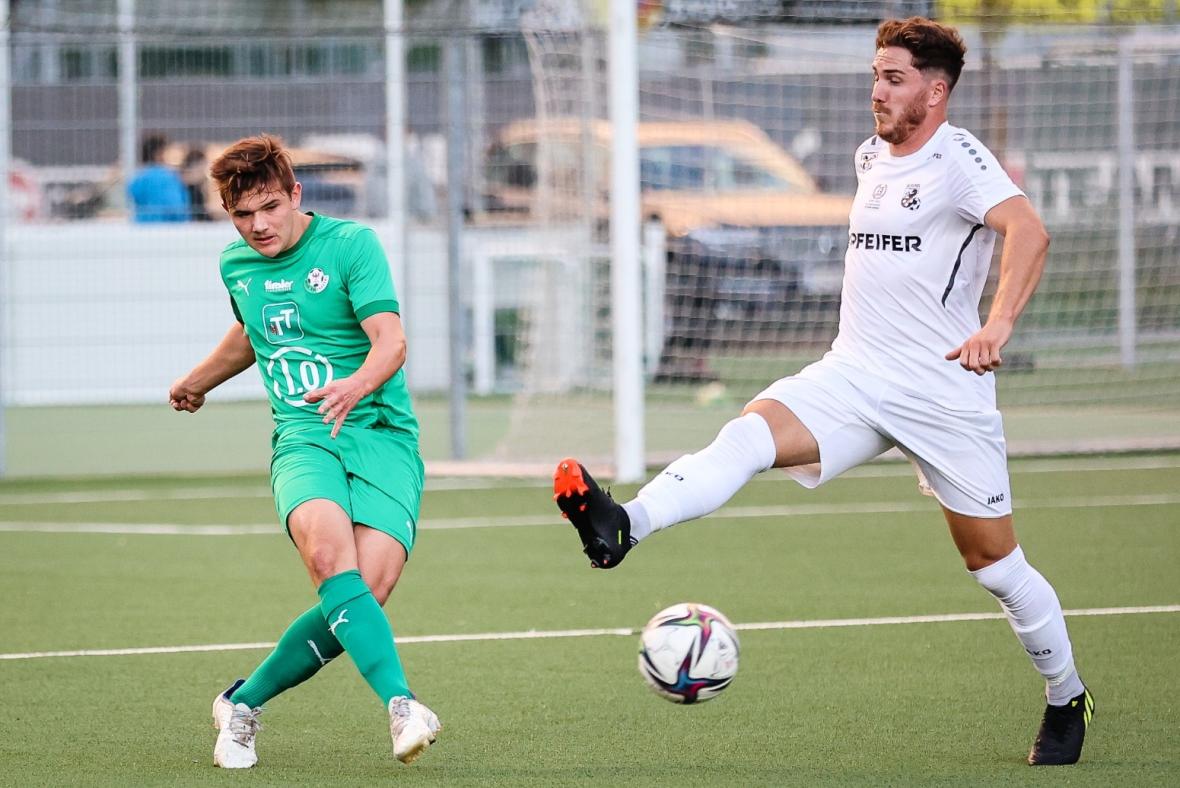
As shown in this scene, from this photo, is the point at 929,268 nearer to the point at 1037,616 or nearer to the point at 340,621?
the point at 1037,616

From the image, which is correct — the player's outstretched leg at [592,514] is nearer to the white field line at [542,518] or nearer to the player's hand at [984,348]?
the player's hand at [984,348]

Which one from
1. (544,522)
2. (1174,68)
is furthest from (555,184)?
(1174,68)

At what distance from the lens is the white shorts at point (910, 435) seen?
498cm

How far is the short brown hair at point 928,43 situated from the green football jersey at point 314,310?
60.5 inches

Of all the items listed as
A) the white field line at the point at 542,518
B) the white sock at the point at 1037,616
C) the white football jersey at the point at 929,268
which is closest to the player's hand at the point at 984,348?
the white football jersey at the point at 929,268

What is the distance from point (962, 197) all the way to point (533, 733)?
1927mm

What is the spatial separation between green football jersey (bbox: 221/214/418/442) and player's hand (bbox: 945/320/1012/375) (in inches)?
60.2

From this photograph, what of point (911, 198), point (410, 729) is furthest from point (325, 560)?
point (911, 198)

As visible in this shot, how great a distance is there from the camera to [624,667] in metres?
6.32

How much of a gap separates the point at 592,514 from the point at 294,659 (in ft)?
3.29

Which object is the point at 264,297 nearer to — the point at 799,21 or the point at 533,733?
the point at 533,733

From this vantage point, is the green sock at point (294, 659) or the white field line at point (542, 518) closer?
the green sock at point (294, 659)

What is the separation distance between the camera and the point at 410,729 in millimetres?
4500

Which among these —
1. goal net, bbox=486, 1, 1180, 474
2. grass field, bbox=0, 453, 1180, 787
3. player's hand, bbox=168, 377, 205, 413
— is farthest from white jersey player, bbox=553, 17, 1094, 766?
goal net, bbox=486, 1, 1180, 474
